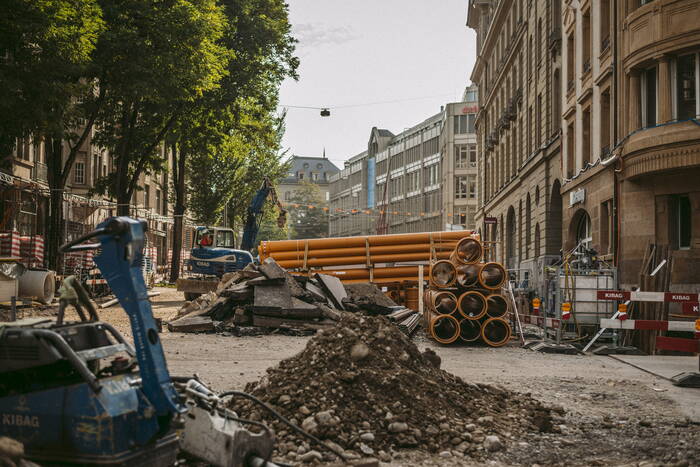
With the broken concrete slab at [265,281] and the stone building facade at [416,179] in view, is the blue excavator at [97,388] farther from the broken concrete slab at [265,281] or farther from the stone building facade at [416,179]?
the stone building facade at [416,179]

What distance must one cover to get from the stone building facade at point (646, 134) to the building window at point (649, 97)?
0.03 meters

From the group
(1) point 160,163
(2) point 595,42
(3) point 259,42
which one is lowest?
(1) point 160,163

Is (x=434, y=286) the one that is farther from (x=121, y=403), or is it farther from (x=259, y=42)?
Result: (x=259, y=42)

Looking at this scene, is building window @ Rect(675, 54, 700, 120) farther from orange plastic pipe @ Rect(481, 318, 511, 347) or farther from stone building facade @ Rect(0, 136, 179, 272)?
stone building facade @ Rect(0, 136, 179, 272)

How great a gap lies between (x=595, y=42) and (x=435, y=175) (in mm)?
71299

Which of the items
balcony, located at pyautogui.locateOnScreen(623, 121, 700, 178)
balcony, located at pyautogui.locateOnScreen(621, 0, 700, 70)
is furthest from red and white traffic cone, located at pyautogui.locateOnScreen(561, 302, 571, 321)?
balcony, located at pyautogui.locateOnScreen(621, 0, 700, 70)

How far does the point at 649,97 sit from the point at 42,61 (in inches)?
663

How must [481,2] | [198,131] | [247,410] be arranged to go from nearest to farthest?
[247,410] → [198,131] → [481,2]

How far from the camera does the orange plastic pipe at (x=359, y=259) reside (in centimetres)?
2433

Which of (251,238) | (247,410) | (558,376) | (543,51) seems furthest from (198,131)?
(247,410)

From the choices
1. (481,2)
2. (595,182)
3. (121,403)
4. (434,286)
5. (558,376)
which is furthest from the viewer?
(481,2)

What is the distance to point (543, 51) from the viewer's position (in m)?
36.2

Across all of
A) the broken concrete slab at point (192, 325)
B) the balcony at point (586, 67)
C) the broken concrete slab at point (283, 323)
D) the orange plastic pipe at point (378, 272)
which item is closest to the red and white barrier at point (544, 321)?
the broken concrete slab at point (283, 323)

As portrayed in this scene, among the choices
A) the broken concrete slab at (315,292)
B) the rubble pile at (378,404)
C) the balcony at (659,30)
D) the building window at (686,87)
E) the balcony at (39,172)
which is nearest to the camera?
the rubble pile at (378,404)
